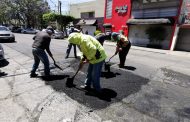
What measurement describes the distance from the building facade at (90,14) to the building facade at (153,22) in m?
7.05

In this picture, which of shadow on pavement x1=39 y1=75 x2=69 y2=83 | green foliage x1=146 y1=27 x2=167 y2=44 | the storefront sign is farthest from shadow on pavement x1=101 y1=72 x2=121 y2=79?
the storefront sign

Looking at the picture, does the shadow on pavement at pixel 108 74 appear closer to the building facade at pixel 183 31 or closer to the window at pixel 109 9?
the building facade at pixel 183 31

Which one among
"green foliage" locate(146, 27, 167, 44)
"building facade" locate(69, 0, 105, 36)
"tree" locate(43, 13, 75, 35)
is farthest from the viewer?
"tree" locate(43, 13, 75, 35)

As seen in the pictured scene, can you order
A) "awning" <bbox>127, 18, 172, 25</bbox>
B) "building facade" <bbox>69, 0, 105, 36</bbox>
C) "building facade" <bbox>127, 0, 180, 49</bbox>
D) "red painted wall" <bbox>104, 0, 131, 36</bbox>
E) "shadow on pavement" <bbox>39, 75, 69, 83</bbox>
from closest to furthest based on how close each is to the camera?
"shadow on pavement" <bbox>39, 75, 69, 83</bbox> → "awning" <bbox>127, 18, 172, 25</bbox> → "building facade" <bbox>127, 0, 180, 49</bbox> → "red painted wall" <bbox>104, 0, 131, 36</bbox> → "building facade" <bbox>69, 0, 105, 36</bbox>

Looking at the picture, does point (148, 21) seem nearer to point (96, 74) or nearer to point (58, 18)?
point (58, 18)

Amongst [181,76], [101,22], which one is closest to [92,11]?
[101,22]

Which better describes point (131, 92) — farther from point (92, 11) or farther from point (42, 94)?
point (92, 11)

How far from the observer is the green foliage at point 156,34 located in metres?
17.9

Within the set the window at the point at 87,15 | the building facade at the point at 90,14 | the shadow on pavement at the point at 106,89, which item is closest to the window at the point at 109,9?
the building facade at the point at 90,14

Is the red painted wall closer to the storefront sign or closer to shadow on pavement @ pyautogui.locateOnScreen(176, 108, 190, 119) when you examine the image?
the storefront sign

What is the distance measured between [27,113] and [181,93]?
411cm

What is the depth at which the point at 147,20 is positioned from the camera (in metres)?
18.1

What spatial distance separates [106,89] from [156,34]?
15.4m

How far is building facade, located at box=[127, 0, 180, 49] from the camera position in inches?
660
